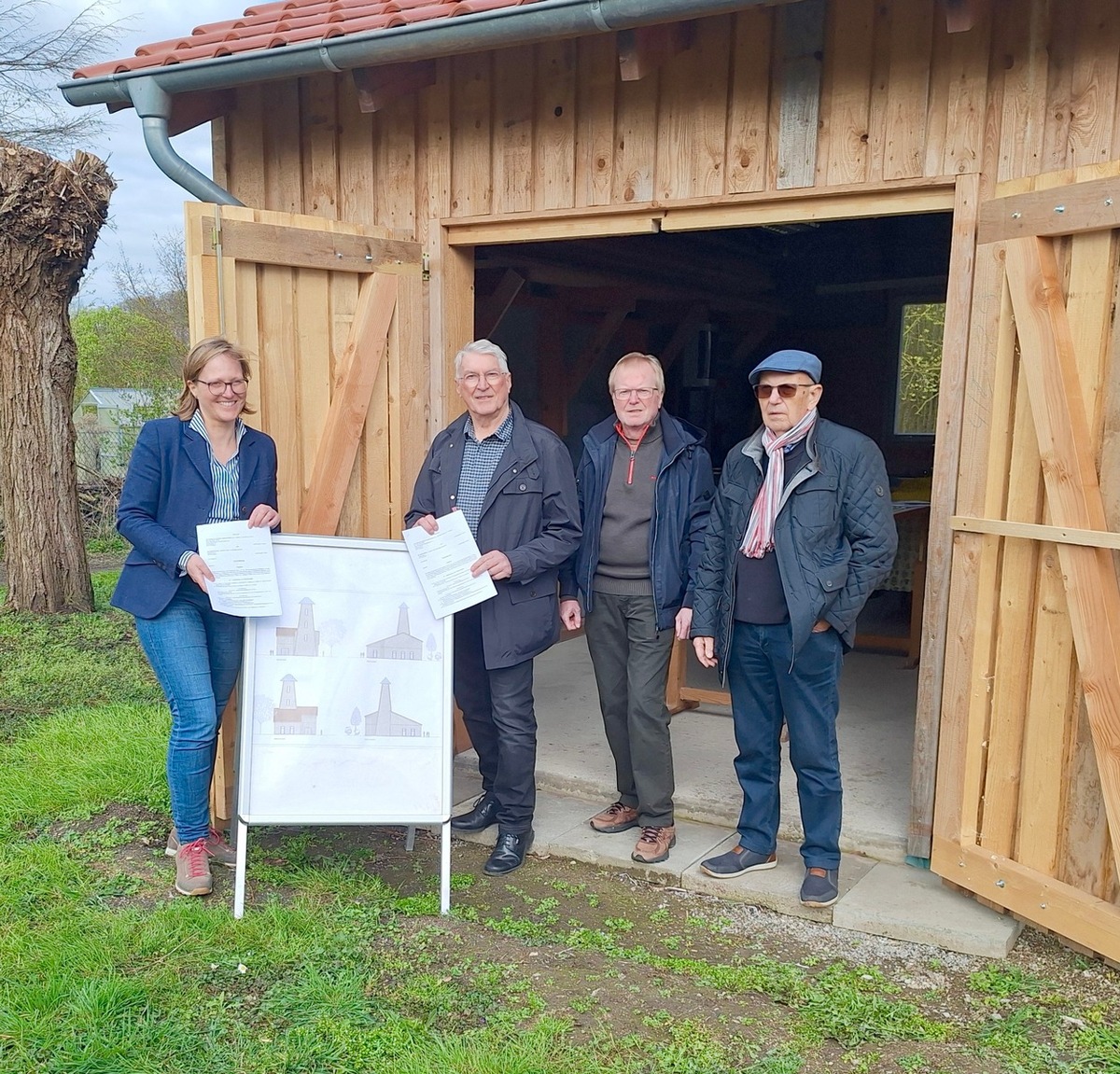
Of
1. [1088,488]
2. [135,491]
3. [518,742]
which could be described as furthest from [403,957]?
[1088,488]

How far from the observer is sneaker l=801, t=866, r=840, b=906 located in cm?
340

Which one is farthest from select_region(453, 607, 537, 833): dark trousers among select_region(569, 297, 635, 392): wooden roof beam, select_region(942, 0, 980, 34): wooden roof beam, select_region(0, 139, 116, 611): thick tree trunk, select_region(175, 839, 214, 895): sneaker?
select_region(0, 139, 116, 611): thick tree trunk

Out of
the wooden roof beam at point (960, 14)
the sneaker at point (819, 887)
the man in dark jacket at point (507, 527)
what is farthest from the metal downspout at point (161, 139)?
the sneaker at point (819, 887)

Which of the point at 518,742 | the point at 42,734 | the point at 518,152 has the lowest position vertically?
the point at 42,734

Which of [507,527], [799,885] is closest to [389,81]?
[507,527]

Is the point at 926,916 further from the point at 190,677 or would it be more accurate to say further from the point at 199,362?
the point at 199,362

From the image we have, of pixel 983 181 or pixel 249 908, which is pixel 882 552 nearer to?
pixel 983 181

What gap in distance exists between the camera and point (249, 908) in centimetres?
335

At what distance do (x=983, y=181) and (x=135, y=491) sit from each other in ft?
9.48

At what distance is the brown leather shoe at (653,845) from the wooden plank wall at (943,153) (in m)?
1.04

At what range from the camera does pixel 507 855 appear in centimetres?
378

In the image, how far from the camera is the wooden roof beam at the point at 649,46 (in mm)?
3645

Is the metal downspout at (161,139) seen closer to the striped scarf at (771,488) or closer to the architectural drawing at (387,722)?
the architectural drawing at (387,722)

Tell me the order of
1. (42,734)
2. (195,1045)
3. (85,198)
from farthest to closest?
(85,198) < (42,734) < (195,1045)
